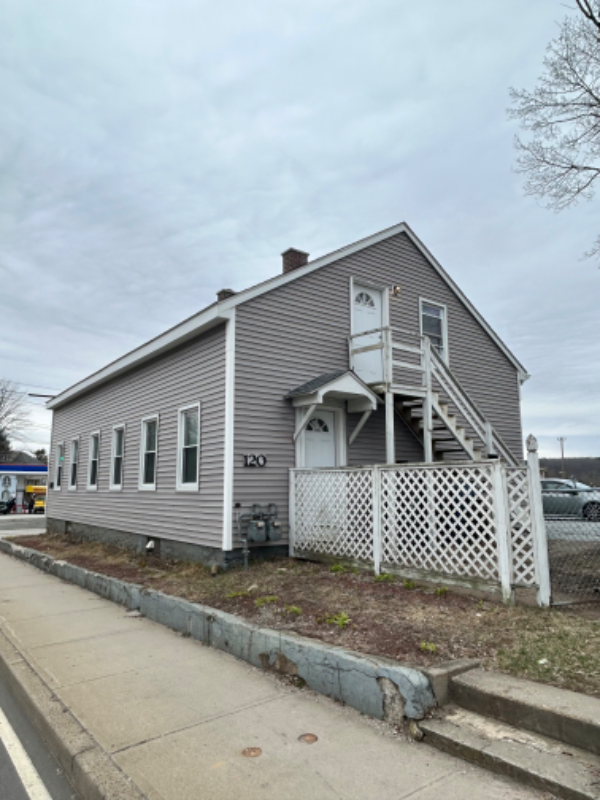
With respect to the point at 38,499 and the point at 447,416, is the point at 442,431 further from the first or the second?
the point at 38,499

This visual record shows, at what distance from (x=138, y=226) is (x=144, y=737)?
1350 cm

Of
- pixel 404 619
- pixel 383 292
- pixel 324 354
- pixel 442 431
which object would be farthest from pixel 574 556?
pixel 383 292

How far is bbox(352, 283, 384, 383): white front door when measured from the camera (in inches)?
426

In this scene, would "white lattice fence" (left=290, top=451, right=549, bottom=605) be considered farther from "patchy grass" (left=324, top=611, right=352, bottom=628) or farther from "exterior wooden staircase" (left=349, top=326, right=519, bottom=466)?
"exterior wooden staircase" (left=349, top=326, right=519, bottom=466)

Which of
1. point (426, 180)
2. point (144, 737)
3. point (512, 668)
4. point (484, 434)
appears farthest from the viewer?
point (426, 180)

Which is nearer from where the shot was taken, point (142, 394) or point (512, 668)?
point (512, 668)

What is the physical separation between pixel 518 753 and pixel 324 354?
26.2 ft

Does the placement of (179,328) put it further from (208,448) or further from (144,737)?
(144,737)

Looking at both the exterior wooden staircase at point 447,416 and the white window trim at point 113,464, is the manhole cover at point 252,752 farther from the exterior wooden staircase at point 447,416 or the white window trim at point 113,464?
the white window trim at point 113,464

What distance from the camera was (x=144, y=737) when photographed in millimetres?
3432

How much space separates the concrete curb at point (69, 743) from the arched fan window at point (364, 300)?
8.85 m

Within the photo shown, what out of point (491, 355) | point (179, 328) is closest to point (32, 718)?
point (179, 328)

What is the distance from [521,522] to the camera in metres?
5.54

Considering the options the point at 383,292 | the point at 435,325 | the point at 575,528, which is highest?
the point at 383,292
